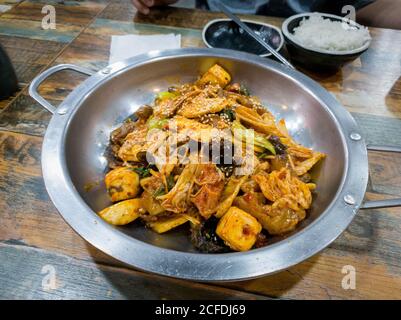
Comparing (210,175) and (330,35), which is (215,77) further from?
(330,35)

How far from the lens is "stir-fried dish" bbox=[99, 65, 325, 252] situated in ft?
4.33

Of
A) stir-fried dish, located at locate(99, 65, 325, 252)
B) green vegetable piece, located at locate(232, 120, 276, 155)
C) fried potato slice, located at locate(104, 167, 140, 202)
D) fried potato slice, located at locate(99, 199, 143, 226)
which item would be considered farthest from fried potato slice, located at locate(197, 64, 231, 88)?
fried potato slice, located at locate(99, 199, 143, 226)

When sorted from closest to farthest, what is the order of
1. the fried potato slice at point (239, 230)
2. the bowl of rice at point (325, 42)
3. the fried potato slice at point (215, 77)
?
the fried potato slice at point (239, 230) → the fried potato slice at point (215, 77) → the bowl of rice at point (325, 42)

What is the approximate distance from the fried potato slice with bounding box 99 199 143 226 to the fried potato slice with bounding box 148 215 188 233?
0.29ft

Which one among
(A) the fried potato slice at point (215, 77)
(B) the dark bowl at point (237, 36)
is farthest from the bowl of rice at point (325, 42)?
(A) the fried potato slice at point (215, 77)

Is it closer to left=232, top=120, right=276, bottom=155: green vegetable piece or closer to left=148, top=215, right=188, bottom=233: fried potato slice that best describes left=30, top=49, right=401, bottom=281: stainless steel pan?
left=148, top=215, right=188, bottom=233: fried potato slice

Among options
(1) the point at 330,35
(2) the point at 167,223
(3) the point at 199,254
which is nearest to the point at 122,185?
(2) the point at 167,223

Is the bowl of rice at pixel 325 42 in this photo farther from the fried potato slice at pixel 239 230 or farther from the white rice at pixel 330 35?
the fried potato slice at pixel 239 230

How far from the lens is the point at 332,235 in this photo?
114 cm

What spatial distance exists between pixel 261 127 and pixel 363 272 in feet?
2.52

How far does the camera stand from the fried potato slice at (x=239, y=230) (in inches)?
48.1

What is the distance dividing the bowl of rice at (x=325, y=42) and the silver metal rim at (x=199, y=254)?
93 cm

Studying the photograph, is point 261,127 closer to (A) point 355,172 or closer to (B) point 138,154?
(A) point 355,172
